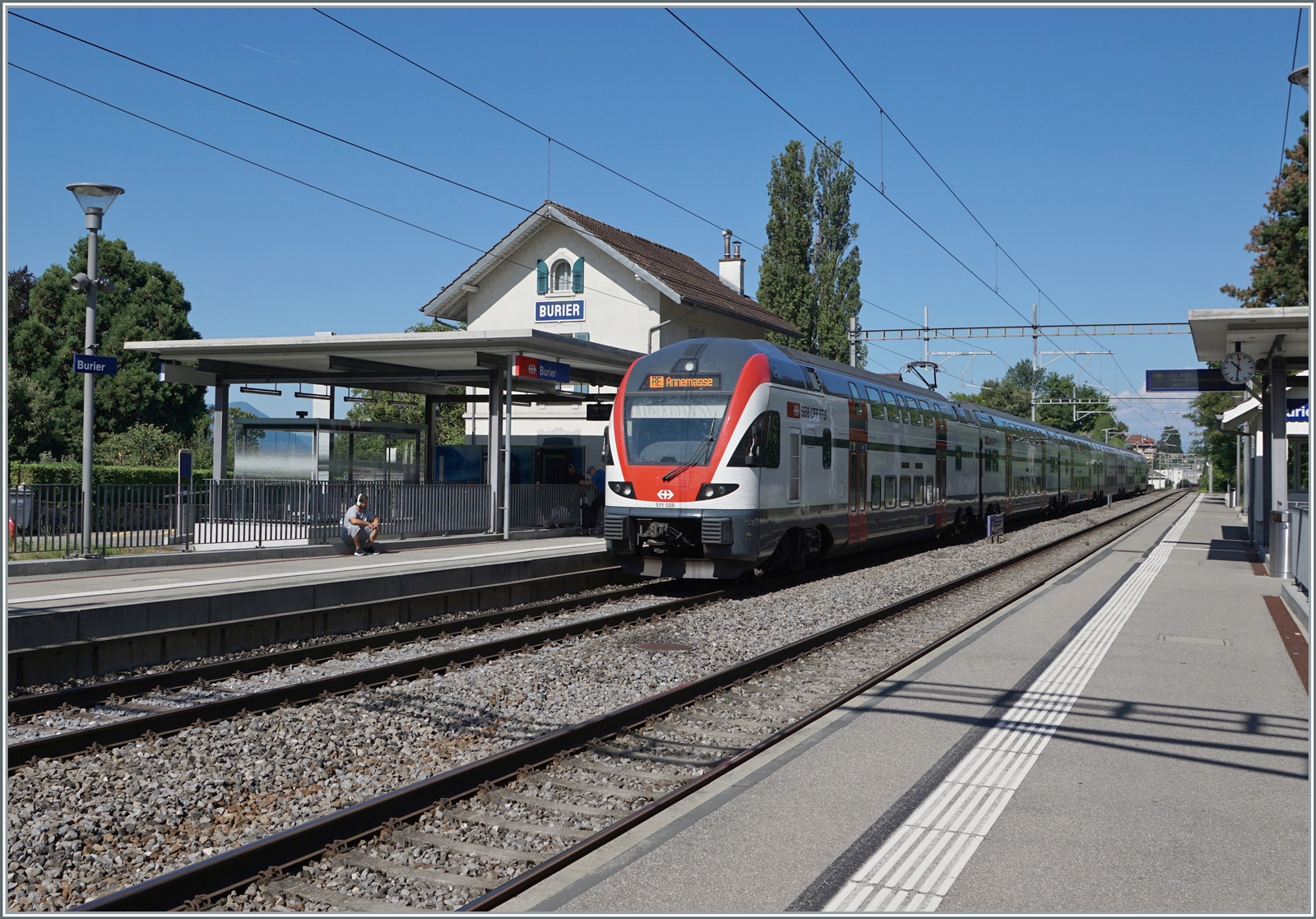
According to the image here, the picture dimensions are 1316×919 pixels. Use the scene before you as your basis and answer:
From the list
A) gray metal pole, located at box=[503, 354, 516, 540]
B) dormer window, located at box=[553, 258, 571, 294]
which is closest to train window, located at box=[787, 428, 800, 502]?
gray metal pole, located at box=[503, 354, 516, 540]

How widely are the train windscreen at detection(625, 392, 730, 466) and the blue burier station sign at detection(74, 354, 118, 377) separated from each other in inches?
281

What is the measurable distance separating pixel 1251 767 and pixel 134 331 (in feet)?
179

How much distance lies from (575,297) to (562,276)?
922 millimetres

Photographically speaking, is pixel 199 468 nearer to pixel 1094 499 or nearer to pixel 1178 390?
pixel 1178 390

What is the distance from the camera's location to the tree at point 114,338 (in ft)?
159

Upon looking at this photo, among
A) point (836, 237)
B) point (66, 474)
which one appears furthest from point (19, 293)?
point (836, 237)

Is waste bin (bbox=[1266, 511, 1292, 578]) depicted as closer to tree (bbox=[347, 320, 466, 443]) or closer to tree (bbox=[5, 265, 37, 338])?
tree (bbox=[347, 320, 466, 443])

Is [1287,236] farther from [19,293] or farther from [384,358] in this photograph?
[19,293]

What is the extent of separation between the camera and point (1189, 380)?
22375 millimetres

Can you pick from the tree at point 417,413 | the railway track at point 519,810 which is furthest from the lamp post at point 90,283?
the tree at point 417,413

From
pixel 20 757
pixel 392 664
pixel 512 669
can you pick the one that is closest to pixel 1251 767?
pixel 512 669

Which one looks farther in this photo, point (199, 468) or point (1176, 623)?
point (199, 468)

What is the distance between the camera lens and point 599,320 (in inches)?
1431

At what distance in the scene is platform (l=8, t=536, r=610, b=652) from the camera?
11188mm
